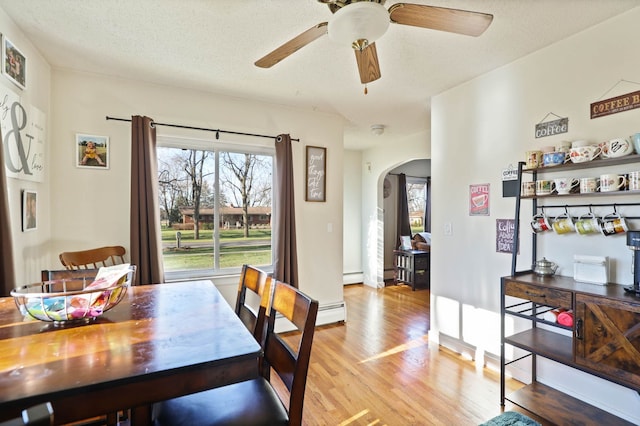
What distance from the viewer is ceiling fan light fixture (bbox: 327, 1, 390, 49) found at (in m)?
1.33

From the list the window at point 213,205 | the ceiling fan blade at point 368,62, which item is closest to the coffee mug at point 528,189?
the ceiling fan blade at point 368,62

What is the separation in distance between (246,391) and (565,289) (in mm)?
1768

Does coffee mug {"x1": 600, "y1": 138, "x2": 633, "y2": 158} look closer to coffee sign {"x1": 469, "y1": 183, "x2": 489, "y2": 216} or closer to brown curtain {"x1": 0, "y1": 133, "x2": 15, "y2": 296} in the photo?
coffee sign {"x1": 469, "y1": 183, "x2": 489, "y2": 216}

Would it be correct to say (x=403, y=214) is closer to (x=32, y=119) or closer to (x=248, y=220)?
(x=248, y=220)

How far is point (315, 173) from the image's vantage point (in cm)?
362

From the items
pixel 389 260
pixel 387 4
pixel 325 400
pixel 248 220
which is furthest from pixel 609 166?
pixel 389 260

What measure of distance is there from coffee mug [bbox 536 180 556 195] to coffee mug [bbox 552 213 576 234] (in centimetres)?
19

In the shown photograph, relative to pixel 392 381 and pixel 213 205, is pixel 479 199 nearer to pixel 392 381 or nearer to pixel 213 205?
pixel 392 381

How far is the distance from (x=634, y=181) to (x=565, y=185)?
0.33 metres

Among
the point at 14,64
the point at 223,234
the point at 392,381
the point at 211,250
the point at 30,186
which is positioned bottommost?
the point at 392,381

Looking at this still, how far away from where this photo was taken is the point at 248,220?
3520 mm

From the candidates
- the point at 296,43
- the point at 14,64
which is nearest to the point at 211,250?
the point at 14,64

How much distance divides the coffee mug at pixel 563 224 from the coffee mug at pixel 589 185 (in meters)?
0.21

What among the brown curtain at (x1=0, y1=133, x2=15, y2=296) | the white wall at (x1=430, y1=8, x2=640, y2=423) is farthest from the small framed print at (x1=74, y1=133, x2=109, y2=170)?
the white wall at (x1=430, y1=8, x2=640, y2=423)
